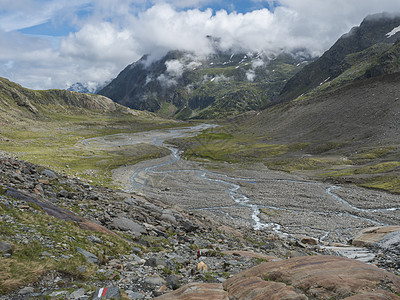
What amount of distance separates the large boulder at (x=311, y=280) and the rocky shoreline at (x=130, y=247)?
20.5 inches

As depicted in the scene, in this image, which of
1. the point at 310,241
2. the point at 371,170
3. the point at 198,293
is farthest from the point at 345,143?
the point at 198,293

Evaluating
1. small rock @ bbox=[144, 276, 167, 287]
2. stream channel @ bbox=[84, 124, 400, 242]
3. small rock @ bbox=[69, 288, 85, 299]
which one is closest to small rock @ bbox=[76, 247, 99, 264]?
small rock @ bbox=[69, 288, 85, 299]

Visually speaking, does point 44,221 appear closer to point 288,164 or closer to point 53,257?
point 53,257

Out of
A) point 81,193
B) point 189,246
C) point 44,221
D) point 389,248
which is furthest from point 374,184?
point 44,221

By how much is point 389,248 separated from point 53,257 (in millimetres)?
35325

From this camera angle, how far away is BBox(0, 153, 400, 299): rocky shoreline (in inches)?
517

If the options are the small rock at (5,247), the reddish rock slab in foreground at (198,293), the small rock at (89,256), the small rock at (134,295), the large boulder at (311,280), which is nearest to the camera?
the reddish rock slab in foreground at (198,293)

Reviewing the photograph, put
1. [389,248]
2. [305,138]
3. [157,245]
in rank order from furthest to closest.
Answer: [305,138] < [389,248] < [157,245]

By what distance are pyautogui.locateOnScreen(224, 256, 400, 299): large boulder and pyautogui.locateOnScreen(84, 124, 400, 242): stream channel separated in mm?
31645

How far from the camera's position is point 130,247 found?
65.5 feet

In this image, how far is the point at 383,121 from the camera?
142750mm

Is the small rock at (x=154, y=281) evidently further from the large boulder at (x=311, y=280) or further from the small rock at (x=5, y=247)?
the small rock at (x=5, y=247)

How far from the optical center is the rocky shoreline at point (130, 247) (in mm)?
13133

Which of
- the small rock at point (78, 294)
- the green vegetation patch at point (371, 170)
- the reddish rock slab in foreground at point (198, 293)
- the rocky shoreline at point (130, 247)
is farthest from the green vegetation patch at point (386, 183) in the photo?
the small rock at point (78, 294)
